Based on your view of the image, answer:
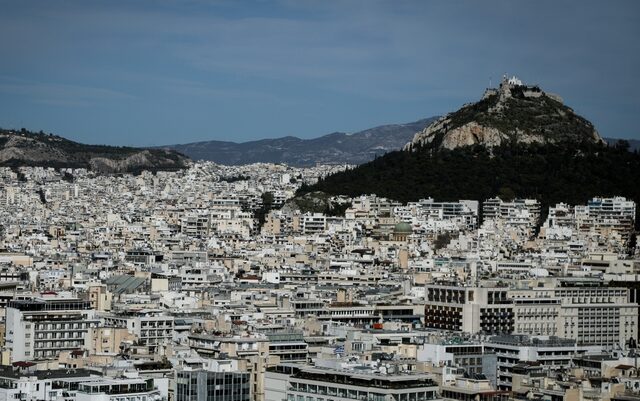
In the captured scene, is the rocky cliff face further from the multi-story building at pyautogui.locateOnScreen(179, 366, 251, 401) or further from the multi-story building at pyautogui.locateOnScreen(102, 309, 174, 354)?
the multi-story building at pyautogui.locateOnScreen(179, 366, 251, 401)

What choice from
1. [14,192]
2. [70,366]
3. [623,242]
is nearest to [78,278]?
[70,366]

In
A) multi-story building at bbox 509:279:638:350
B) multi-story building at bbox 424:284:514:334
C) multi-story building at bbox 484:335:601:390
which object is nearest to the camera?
multi-story building at bbox 484:335:601:390

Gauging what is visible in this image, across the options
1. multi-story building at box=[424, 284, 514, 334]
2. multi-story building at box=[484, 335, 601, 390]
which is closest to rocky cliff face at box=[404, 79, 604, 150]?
multi-story building at box=[424, 284, 514, 334]

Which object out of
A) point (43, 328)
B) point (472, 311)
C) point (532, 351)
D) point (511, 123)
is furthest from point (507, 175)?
point (43, 328)

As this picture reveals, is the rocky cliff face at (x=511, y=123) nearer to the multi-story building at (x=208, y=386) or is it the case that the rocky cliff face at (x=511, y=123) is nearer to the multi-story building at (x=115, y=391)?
the multi-story building at (x=208, y=386)

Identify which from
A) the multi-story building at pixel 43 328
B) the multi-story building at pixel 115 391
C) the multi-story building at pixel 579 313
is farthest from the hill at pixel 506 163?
the multi-story building at pixel 115 391

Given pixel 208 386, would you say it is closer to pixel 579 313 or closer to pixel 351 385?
pixel 351 385
